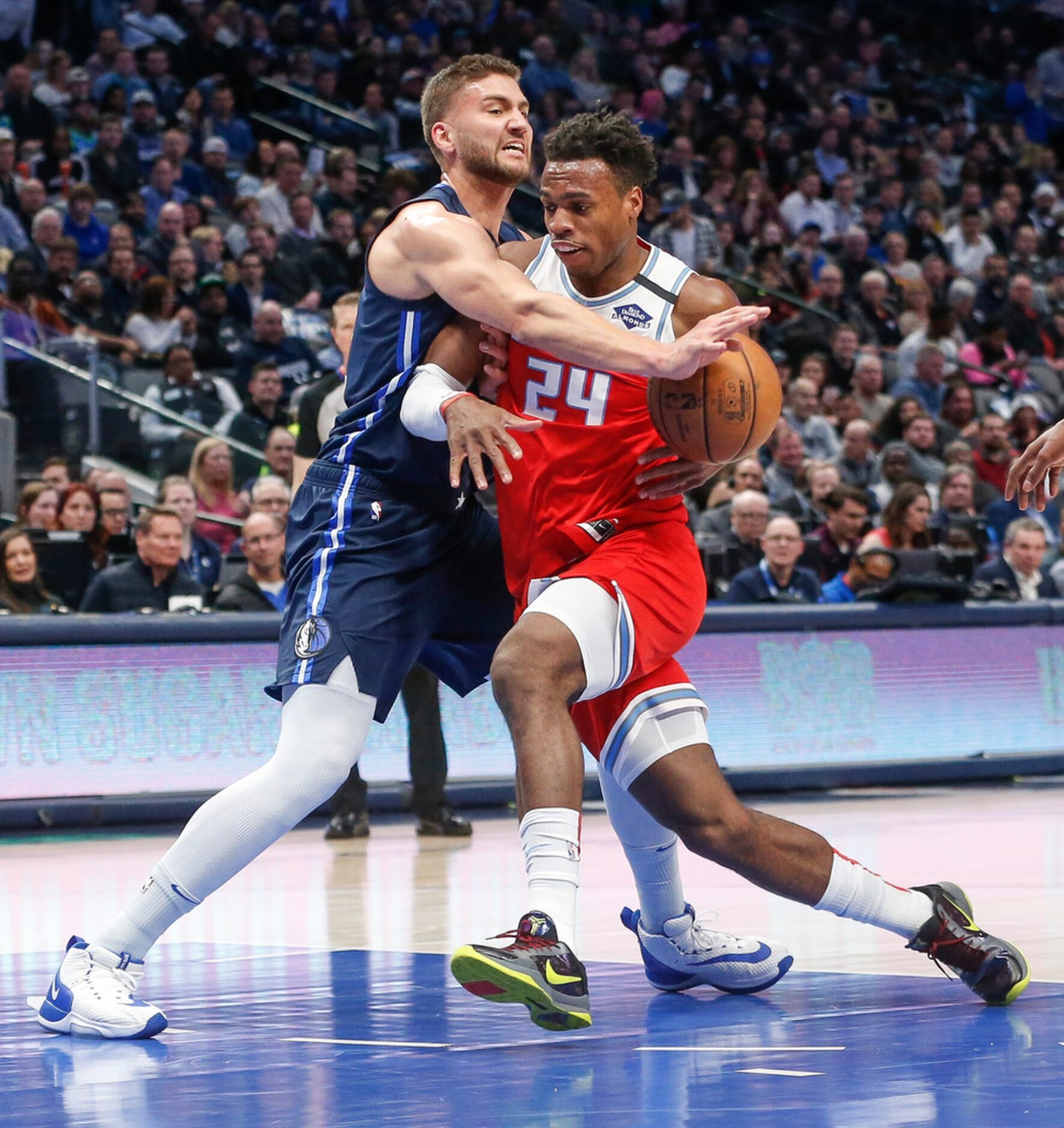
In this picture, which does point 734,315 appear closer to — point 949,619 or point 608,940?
point 608,940

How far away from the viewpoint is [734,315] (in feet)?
14.5

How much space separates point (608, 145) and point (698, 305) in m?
0.43

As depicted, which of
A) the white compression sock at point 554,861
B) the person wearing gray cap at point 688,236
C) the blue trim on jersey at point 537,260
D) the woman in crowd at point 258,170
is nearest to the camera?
the white compression sock at point 554,861

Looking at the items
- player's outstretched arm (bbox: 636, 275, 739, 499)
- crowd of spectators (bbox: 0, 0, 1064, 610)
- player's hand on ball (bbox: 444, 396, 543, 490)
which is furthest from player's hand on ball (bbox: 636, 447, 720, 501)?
crowd of spectators (bbox: 0, 0, 1064, 610)

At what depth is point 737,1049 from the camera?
426 cm

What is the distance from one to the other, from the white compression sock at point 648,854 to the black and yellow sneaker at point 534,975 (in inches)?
32.2

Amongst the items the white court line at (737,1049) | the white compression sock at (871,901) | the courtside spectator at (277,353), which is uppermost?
the courtside spectator at (277,353)

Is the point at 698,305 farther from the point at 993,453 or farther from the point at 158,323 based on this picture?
the point at 993,453

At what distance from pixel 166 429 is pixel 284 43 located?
27.3ft

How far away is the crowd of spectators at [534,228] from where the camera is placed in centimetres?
1184

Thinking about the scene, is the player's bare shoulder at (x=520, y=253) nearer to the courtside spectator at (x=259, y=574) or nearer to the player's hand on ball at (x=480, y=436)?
the player's hand on ball at (x=480, y=436)

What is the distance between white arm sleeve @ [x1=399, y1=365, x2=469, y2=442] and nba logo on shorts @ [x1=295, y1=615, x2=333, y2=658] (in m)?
0.49

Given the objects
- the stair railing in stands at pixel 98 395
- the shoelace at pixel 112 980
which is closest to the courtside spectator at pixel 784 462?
the stair railing in stands at pixel 98 395

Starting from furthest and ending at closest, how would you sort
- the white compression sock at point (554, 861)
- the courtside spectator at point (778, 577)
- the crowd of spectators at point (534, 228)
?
the crowd of spectators at point (534, 228)
the courtside spectator at point (778, 577)
the white compression sock at point (554, 861)
